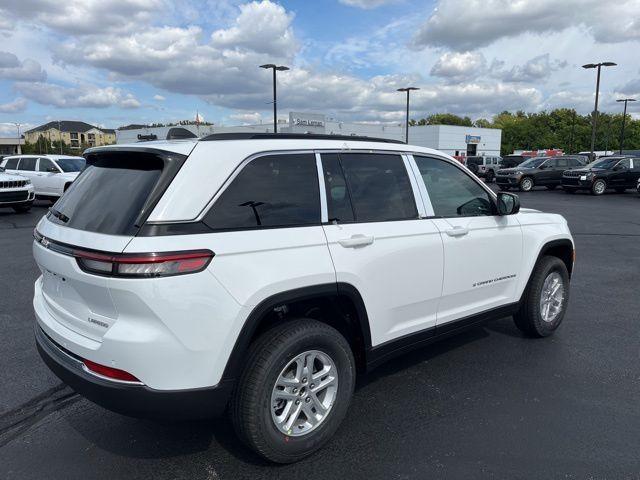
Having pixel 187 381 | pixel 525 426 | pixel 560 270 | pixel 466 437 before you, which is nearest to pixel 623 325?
pixel 560 270

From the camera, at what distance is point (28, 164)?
18.3 metres

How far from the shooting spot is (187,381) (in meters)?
2.44

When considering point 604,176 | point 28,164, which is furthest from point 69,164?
point 604,176

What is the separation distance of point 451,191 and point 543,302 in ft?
5.35

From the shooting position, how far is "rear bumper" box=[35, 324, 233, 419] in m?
2.41

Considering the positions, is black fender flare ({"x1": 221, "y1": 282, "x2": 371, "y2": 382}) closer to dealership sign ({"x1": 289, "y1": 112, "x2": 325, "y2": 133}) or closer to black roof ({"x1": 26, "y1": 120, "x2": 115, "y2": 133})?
dealership sign ({"x1": 289, "y1": 112, "x2": 325, "y2": 133})

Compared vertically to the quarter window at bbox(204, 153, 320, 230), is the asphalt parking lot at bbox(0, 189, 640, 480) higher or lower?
lower

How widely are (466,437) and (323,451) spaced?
0.90 m

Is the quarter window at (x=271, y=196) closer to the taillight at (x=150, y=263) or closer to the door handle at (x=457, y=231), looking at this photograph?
the taillight at (x=150, y=263)

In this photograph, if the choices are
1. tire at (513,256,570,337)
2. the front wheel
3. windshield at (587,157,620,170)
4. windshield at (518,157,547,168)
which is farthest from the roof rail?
windshield at (518,157,547,168)

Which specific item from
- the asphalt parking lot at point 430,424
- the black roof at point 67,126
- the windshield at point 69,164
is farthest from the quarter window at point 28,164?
the black roof at point 67,126

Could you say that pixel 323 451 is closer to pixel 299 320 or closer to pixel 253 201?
pixel 299 320

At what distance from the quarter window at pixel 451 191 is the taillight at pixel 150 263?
194 cm

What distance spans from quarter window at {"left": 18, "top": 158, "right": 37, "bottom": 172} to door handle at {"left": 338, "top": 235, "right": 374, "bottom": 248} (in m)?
18.5
